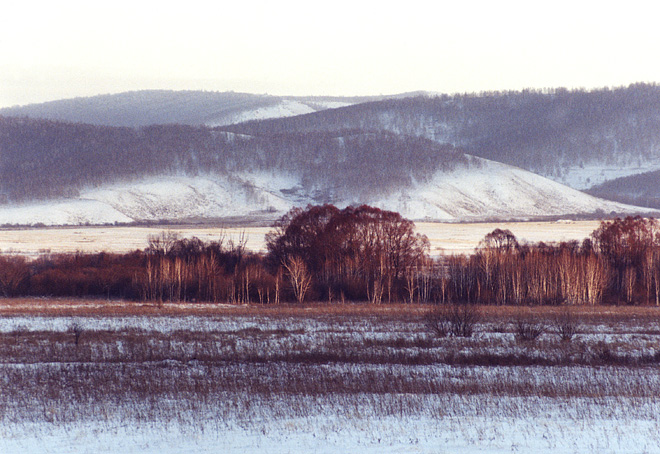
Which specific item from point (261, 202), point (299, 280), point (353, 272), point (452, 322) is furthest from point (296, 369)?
point (261, 202)

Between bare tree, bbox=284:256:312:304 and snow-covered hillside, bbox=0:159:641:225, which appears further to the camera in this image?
snow-covered hillside, bbox=0:159:641:225

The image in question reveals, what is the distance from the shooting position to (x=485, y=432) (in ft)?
43.1

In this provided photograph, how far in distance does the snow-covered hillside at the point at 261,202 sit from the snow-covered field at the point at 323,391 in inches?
5314

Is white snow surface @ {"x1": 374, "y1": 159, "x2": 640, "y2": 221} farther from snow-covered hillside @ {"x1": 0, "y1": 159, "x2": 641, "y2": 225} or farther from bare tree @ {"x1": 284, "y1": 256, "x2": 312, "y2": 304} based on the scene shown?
bare tree @ {"x1": 284, "y1": 256, "x2": 312, "y2": 304}

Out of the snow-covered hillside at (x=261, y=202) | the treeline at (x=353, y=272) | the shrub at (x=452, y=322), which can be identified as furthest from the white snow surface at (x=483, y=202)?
the shrub at (x=452, y=322)

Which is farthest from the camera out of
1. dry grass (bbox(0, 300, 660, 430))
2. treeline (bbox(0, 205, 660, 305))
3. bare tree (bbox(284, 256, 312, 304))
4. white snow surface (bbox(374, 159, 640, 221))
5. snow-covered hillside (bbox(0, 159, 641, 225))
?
white snow surface (bbox(374, 159, 640, 221))

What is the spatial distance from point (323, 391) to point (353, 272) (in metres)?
38.9

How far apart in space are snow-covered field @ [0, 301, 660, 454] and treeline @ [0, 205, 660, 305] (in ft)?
71.5

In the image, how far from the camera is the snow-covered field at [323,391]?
12.7 metres

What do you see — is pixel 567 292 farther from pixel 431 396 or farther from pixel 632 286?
pixel 431 396

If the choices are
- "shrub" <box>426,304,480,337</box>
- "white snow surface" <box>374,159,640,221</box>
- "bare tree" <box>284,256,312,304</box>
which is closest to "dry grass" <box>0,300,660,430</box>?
"shrub" <box>426,304,480,337</box>

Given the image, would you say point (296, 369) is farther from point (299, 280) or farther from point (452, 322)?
point (299, 280)

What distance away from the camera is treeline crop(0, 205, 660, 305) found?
1992 inches

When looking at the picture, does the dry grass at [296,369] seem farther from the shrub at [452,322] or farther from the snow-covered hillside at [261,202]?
the snow-covered hillside at [261,202]
